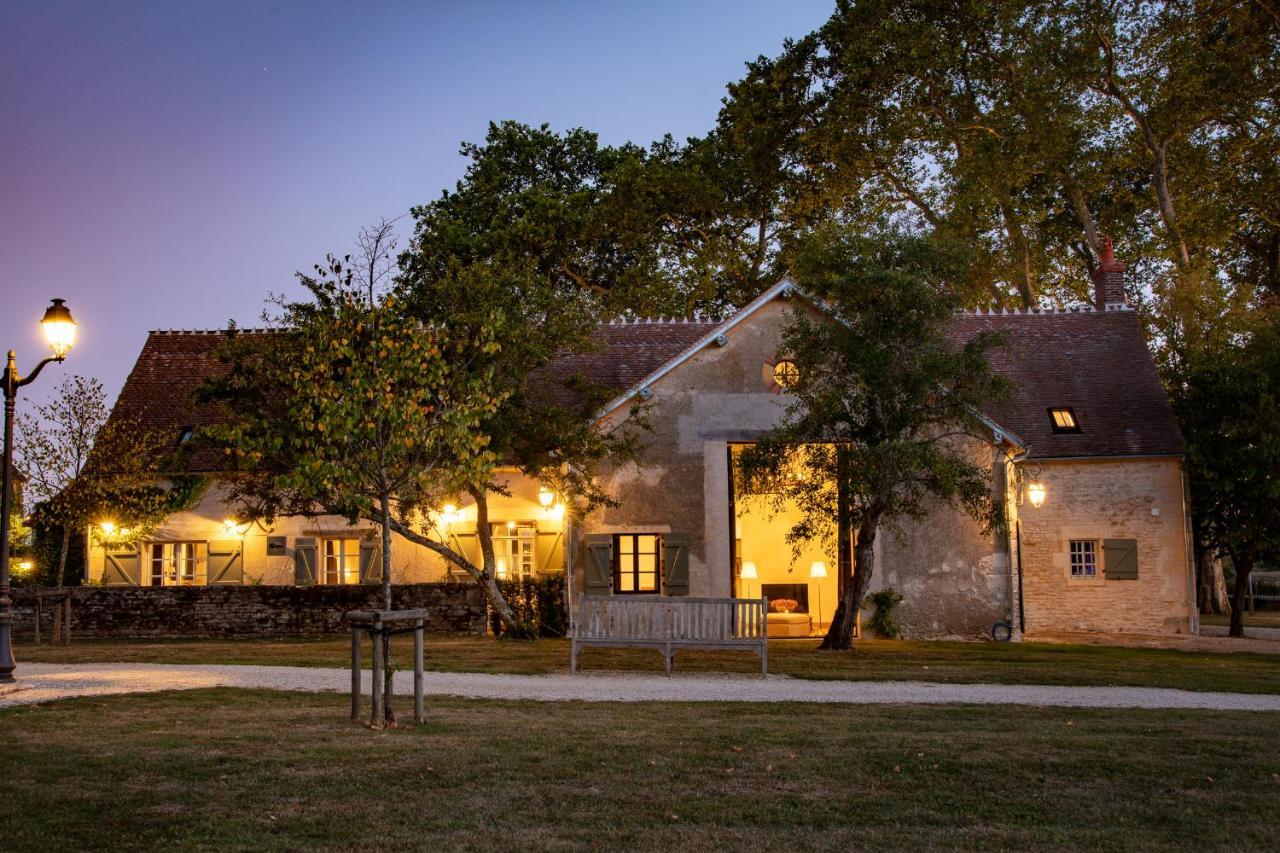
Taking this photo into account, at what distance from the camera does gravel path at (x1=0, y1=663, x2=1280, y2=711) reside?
1168 cm

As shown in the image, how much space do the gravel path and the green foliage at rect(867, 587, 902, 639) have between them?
22.9ft

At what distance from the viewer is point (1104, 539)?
917 inches

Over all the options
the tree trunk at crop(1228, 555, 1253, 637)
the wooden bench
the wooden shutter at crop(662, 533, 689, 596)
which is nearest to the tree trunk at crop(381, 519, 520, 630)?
the wooden shutter at crop(662, 533, 689, 596)

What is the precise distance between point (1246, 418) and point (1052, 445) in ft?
11.0

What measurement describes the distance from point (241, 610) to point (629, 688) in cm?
1014

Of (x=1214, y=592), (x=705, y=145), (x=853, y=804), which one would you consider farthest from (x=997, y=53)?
(x=853, y=804)

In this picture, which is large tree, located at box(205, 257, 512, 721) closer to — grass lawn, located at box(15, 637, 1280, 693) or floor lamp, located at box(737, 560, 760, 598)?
grass lawn, located at box(15, 637, 1280, 693)

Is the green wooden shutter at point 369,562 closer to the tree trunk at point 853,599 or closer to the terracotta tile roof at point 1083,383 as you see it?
the tree trunk at point 853,599

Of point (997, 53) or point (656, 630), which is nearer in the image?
point (656, 630)

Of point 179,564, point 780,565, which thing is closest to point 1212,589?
point 780,565

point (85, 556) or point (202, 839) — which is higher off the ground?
point (85, 556)

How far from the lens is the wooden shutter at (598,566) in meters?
20.3

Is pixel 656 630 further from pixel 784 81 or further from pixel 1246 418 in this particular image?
pixel 784 81

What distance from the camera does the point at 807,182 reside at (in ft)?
109
